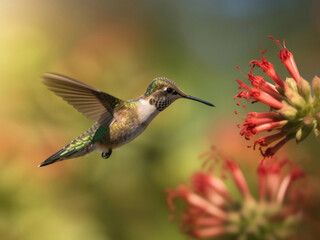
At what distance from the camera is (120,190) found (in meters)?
3.33

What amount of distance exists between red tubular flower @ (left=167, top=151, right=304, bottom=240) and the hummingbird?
34.0 inches

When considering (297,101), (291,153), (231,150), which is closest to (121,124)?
(297,101)

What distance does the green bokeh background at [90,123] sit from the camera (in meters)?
3.15

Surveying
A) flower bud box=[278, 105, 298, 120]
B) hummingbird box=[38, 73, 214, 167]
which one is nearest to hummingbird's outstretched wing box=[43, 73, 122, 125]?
hummingbird box=[38, 73, 214, 167]

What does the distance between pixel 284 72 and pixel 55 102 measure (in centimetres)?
259

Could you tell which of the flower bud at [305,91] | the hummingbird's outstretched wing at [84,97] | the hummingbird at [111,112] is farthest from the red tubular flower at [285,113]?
the hummingbird's outstretched wing at [84,97]

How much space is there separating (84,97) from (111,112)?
203 mm

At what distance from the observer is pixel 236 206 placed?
2.81m

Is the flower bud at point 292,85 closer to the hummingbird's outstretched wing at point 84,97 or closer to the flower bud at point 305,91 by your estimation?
the flower bud at point 305,91

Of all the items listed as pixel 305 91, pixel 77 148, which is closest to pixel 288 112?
pixel 305 91

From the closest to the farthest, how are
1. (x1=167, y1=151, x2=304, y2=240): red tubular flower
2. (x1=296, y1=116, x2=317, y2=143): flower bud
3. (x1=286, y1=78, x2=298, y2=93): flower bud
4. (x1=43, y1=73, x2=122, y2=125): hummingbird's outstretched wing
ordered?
(x1=296, y1=116, x2=317, y2=143): flower bud
(x1=286, y1=78, x2=298, y2=93): flower bud
(x1=43, y1=73, x2=122, y2=125): hummingbird's outstretched wing
(x1=167, y1=151, x2=304, y2=240): red tubular flower

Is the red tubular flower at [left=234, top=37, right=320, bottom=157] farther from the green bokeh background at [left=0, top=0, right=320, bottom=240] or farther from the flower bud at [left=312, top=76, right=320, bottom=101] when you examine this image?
the green bokeh background at [left=0, top=0, right=320, bottom=240]

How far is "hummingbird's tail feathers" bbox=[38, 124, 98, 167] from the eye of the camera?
226 cm

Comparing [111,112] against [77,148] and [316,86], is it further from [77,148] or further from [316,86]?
[316,86]
